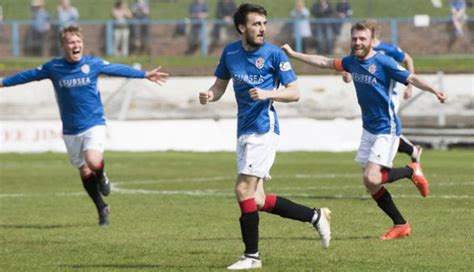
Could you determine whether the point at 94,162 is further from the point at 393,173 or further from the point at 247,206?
the point at 247,206

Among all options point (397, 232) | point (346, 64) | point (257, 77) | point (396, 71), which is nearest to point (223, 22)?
point (346, 64)

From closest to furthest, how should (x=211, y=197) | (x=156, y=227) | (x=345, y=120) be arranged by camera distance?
(x=156, y=227) → (x=211, y=197) → (x=345, y=120)

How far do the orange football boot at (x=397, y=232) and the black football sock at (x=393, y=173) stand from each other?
2.19 ft

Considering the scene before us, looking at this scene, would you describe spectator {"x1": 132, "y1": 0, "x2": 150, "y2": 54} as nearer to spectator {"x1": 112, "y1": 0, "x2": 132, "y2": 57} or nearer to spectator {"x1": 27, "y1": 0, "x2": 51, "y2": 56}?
spectator {"x1": 112, "y1": 0, "x2": 132, "y2": 57}

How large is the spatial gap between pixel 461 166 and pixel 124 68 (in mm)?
9994

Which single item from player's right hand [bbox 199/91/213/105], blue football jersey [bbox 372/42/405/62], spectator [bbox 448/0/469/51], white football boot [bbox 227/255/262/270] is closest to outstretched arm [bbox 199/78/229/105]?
player's right hand [bbox 199/91/213/105]

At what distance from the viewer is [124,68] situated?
15125 millimetres

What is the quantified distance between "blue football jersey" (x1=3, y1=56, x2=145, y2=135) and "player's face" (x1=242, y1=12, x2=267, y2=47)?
431 centimetres

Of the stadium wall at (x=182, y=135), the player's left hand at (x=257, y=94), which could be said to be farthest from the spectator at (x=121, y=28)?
the player's left hand at (x=257, y=94)

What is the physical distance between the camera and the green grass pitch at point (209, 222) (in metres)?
11.5

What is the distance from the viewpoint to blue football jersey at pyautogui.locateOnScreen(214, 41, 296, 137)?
36.8ft

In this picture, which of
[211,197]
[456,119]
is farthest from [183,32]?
[211,197]

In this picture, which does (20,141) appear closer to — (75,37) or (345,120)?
(345,120)

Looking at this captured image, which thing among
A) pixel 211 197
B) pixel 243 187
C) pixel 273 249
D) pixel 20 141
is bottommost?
pixel 20 141
